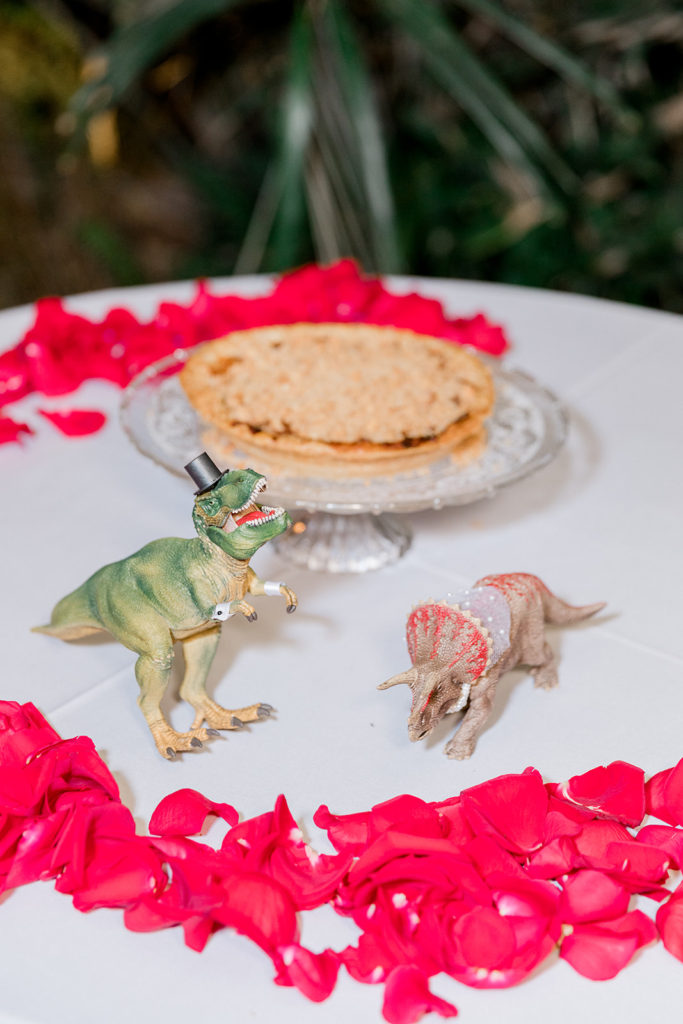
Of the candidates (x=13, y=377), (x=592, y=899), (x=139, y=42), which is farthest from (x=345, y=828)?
(x=139, y=42)

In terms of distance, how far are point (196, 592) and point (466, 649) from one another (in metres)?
0.20

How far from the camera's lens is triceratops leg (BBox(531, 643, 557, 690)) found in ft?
2.72

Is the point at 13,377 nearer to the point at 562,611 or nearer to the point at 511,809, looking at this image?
the point at 562,611

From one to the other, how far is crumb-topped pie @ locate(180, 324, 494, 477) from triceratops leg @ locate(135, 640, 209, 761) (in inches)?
11.1

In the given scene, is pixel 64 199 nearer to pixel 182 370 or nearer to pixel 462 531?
pixel 182 370

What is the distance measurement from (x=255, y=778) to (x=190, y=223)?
2620 mm

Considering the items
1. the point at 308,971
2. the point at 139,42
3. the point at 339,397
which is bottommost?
the point at 308,971

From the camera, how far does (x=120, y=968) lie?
1.96 ft

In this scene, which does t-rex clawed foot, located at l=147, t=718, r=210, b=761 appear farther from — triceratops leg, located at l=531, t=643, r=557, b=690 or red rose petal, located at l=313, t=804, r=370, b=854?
triceratops leg, located at l=531, t=643, r=557, b=690

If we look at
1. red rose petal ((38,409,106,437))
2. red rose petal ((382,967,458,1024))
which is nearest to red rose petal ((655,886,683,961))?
red rose petal ((382,967,458,1024))

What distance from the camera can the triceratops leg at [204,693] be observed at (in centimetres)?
77

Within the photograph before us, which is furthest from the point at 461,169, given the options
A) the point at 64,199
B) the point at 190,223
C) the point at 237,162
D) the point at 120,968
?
the point at 120,968

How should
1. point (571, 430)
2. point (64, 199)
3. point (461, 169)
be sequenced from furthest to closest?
1. point (64, 199)
2. point (461, 169)
3. point (571, 430)

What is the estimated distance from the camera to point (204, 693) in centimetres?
78
